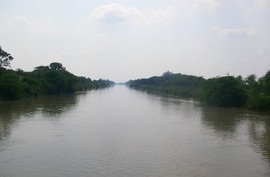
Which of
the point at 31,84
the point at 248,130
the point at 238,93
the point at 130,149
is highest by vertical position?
the point at 31,84

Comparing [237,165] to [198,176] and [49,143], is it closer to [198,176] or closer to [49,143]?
[198,176]

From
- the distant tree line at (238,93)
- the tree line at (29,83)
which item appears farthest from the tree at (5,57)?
the distant tree line at (238,93)

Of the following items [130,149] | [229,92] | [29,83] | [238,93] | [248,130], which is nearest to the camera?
[130,149]

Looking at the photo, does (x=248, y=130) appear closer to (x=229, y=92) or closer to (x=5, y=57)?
(x=229, y=92)

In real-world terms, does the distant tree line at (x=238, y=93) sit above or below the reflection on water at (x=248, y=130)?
above

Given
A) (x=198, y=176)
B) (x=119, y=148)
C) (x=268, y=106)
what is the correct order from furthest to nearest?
(x=268, y=106) → (x=119, y=148) → (x=198, y=176)

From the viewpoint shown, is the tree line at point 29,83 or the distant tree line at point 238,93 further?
the tree line at point 29,83

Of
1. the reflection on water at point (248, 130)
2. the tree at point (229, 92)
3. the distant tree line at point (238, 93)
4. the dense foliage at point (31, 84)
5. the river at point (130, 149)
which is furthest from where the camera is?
the tree at point (229, 92)

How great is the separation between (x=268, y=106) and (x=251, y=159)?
814 inches

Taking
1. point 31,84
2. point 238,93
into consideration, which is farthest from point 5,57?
point 238,93

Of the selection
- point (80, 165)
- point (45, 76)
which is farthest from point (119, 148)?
point (45, 76)

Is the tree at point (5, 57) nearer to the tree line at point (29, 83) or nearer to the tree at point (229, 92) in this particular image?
the tree line at point (29, 83)

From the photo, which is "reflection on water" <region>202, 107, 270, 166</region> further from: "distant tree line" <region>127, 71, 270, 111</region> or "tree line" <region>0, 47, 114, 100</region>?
"tree line" <region>0, 47, 114, 100</region>

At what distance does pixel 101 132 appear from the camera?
18891 millimetres
